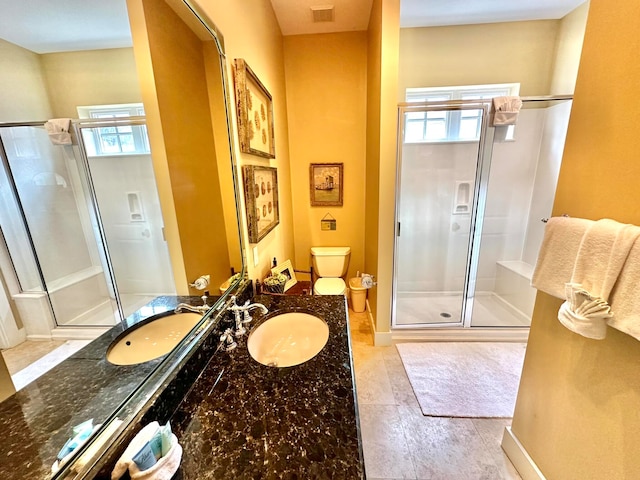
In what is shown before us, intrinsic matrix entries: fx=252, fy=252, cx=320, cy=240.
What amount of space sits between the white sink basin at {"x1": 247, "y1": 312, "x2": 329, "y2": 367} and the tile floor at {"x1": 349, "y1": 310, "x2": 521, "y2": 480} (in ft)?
2.60

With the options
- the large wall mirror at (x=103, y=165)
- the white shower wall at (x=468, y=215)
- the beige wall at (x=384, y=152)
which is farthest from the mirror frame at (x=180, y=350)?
the white shower wall at (x=468, y=215)

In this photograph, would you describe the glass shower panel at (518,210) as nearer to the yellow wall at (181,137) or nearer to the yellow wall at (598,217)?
the yellow wall at (598,217)

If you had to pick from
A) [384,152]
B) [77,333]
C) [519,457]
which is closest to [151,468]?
[77,333]

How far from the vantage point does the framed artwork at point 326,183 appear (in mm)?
2896

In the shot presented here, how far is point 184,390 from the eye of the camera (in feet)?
2.73

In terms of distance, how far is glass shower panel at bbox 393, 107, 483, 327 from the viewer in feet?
8.66

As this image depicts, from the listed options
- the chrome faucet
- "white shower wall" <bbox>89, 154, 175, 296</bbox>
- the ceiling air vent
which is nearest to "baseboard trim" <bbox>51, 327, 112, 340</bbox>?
"white shower wall" <bbox>89, 154, 175, 296</bbox>

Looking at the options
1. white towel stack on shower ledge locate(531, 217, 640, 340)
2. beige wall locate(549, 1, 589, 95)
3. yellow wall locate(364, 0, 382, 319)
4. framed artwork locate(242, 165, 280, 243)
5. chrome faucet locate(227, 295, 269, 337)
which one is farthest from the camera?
beige wall locate(549, 1, 589, 95)

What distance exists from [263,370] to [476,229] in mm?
2428

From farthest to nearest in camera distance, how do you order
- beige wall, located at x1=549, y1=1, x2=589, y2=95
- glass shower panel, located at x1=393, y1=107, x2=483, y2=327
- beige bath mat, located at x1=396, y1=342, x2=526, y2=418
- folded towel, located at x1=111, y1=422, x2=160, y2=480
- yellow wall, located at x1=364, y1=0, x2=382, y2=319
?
1. glass shower panel, located at x1=393, y1=107, x2=483, y2=327
2. beige wall, located at x1=549, y1=1, x2=589, y2=95
3. yellow wall, located at x1=364, y1=0, x2=382, y2=319
4. beige bath mat, located at x1=396, y1=342, x2=526, y2=418
5. folded towel, located at x1=111, y1=422, x2=160, y2=480

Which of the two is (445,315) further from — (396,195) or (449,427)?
(396,195)

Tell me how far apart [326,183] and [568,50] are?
8.73 ft

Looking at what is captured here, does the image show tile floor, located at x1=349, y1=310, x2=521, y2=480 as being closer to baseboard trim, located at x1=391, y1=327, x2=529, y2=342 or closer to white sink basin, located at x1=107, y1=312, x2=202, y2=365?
baseboard trim, located at x1=391, y1=327, x2=529, y2=342

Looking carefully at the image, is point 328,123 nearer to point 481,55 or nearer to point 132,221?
point 481,55
